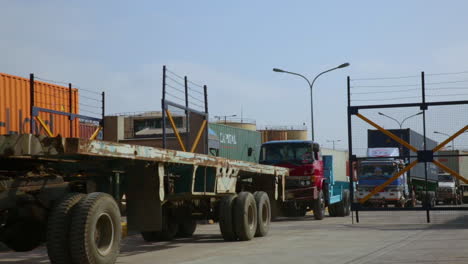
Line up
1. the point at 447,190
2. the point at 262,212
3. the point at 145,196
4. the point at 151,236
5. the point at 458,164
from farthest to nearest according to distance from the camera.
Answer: the point at 447,190 < the point at 458,164 < the point at 262,212 < the point at 151,236 < the point at 145,196

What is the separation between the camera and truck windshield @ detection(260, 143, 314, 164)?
77.4ft

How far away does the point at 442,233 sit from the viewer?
16.8 m

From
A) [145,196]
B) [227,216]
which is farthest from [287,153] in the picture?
[145,196]

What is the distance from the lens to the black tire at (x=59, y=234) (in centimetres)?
880

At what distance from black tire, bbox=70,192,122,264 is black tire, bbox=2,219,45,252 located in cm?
92

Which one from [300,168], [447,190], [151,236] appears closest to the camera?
[151,236]

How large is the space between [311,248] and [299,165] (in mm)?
10261

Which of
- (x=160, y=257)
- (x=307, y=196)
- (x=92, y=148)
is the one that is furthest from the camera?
(x=307, y=196)

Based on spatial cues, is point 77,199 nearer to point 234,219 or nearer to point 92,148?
point 92,148

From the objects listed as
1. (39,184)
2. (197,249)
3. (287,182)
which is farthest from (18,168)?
(287,182)

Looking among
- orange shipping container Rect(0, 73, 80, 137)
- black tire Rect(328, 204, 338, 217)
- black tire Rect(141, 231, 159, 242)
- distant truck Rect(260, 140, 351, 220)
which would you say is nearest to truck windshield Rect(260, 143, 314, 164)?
distant truck Rect(260, 140, 351, 220)

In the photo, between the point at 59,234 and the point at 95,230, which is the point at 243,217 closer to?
the point at 95,230

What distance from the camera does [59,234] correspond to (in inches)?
348

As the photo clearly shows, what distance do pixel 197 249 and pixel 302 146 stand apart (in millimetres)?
10621
